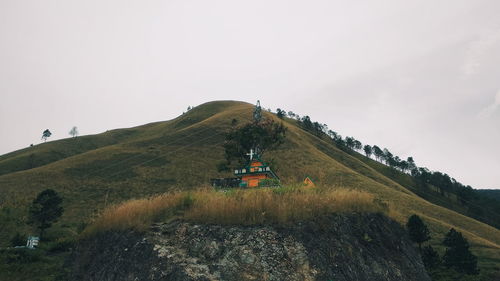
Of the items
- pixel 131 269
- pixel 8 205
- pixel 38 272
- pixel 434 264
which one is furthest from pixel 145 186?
pixel 131 269

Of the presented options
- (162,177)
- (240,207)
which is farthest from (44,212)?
(240,207)

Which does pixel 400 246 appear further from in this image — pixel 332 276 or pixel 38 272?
pixel 38 272

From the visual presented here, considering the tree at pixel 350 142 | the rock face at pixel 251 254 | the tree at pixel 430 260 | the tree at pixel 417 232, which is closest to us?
the rock face at pixel 251 254

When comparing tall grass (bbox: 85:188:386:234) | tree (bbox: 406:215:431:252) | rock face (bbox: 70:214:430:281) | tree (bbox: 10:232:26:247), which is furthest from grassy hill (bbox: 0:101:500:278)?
rock face (bbox: 70:214:430:281)

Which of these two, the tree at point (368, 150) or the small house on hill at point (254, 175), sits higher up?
the tree at point (368, 150)

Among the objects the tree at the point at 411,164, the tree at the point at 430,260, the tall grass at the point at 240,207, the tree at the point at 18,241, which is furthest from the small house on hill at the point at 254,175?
the tree at the point at 411,164

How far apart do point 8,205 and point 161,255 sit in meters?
43.1

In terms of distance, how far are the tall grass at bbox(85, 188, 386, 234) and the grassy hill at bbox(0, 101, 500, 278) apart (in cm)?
2064

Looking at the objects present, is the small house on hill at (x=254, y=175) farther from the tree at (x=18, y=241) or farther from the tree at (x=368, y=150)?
the tree at (x=368, y=150)

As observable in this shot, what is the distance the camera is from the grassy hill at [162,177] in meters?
42.2

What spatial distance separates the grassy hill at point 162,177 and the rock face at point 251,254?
21.4m

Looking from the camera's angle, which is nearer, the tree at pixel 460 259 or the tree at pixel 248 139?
the tree at pixel 460 259

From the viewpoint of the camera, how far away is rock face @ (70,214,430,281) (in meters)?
8.03

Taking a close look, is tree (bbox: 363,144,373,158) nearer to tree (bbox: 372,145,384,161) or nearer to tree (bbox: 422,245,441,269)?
tree (bbox: 372,145,384,161)
